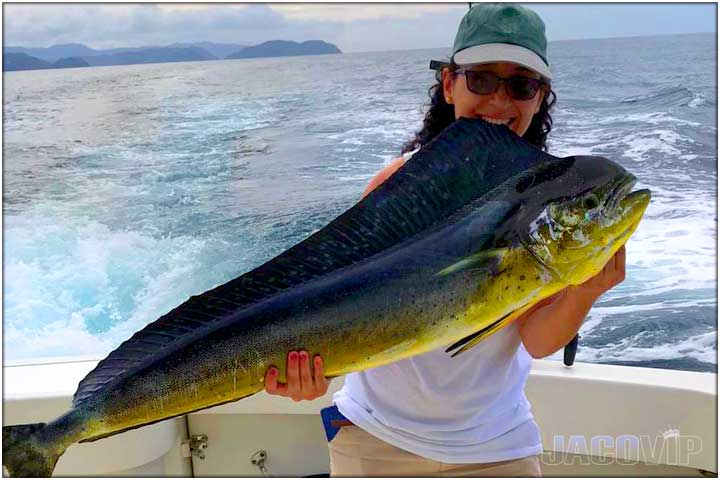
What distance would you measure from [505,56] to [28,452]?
1.05 meters

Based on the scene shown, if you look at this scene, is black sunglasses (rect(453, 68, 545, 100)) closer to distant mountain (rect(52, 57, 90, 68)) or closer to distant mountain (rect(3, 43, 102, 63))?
distant mountain (rect(3, 43, 102, 63))

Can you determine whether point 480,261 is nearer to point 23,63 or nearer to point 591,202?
point 591,202

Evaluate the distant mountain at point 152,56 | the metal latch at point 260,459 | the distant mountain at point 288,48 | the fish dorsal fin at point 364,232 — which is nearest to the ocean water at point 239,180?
the distant mountain at point 152,56

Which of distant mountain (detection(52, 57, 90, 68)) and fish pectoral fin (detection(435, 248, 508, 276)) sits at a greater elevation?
distant mountain (detection(52, 57, 90, 68))

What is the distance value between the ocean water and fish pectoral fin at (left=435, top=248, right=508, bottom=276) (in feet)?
11.1

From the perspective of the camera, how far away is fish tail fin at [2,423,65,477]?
1.18 meters

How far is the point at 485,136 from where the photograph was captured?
117 centimetres

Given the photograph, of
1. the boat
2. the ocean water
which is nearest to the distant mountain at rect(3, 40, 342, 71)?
the ocean water

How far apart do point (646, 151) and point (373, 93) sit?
4.00 m

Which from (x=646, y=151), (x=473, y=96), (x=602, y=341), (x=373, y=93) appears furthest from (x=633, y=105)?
(x=473, y=96)

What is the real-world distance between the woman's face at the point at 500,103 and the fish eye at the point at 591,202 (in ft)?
1.14

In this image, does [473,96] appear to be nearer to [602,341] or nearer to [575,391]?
[575,391]

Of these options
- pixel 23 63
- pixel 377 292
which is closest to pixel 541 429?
pixel 377 292

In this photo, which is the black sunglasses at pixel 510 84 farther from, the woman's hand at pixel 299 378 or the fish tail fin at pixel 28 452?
the fish tail fin at pixel 28 452
